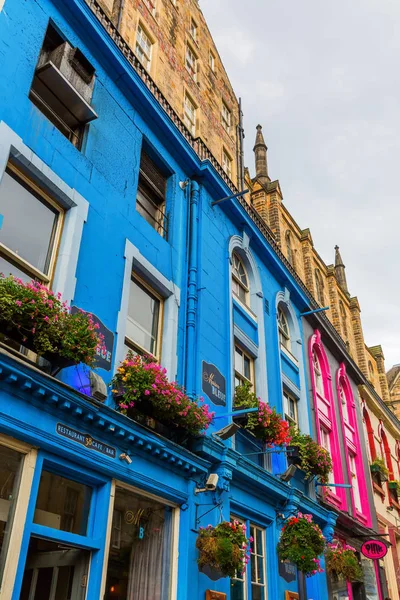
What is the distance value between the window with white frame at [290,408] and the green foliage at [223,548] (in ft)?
23.0

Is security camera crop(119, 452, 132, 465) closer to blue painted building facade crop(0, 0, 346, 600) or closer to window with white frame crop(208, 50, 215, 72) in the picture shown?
blue painted building facade crop(0, 0, 346, 600)

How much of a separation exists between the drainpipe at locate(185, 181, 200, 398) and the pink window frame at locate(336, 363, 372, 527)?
11401mm

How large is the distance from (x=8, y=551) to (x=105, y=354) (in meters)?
3.45

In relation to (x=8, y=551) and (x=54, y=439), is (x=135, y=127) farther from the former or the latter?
(x=8, y=551)

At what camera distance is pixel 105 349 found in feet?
30.7

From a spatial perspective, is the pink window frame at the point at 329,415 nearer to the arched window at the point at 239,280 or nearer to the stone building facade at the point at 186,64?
the arched window at the point at 239,280

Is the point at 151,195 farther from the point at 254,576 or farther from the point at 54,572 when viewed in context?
the point at 254,576

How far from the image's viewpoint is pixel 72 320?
25.3 feet

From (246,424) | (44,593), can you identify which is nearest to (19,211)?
(44,593)

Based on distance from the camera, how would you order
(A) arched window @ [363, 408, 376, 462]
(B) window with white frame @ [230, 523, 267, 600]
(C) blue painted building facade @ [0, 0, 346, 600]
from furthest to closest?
(A) arched window @ [363, 408, 376, 462] < (B) window with white frame @ [230, 523, 267, 600] < (C) blue painted building facade @ [0, 0, 346, 600]

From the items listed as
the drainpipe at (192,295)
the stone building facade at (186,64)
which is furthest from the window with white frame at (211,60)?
the drainpipe at (192,295)

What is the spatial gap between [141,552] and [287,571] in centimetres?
525

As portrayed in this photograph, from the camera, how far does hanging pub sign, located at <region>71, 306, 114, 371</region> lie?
9.12 meters

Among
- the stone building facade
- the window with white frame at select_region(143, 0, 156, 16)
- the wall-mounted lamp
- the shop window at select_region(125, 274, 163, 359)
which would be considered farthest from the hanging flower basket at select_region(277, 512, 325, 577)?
the window with white frame at select_region(143, 0, 156, 16)
